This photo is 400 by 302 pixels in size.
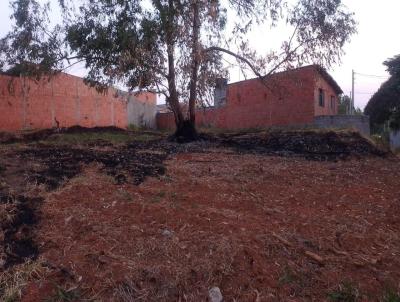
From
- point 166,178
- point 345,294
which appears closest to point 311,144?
point 166,178

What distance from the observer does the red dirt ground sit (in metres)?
3.84

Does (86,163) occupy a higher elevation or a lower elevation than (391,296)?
higher

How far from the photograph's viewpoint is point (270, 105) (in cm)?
Result: 2158

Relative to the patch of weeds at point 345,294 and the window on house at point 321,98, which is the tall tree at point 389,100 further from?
the patch of weeds at point 345,294

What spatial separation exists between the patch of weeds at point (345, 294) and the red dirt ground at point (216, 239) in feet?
0.14

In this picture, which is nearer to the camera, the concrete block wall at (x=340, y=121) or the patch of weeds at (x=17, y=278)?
the patch of weeds at (x=17, y=278)

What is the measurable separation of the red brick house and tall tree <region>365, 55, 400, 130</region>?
7.08ft

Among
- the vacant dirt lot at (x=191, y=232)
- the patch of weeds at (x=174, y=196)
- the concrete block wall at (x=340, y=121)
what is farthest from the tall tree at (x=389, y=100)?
the patch of weeds at (x=174, y=196)

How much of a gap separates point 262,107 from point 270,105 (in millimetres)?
528

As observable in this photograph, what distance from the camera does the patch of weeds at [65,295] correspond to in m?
3.63

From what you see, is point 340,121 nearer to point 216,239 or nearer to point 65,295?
point 216,239

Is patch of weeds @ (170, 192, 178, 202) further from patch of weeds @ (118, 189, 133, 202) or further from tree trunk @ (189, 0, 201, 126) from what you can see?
tree trunk @ (189, 0, 201, 126)

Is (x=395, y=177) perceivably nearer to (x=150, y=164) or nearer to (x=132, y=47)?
(x=150, y=164)

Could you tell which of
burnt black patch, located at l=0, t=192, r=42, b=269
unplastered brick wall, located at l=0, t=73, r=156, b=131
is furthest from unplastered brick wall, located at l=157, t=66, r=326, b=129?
burnt black patch, located at l=0, t=192, r=42, b=269
